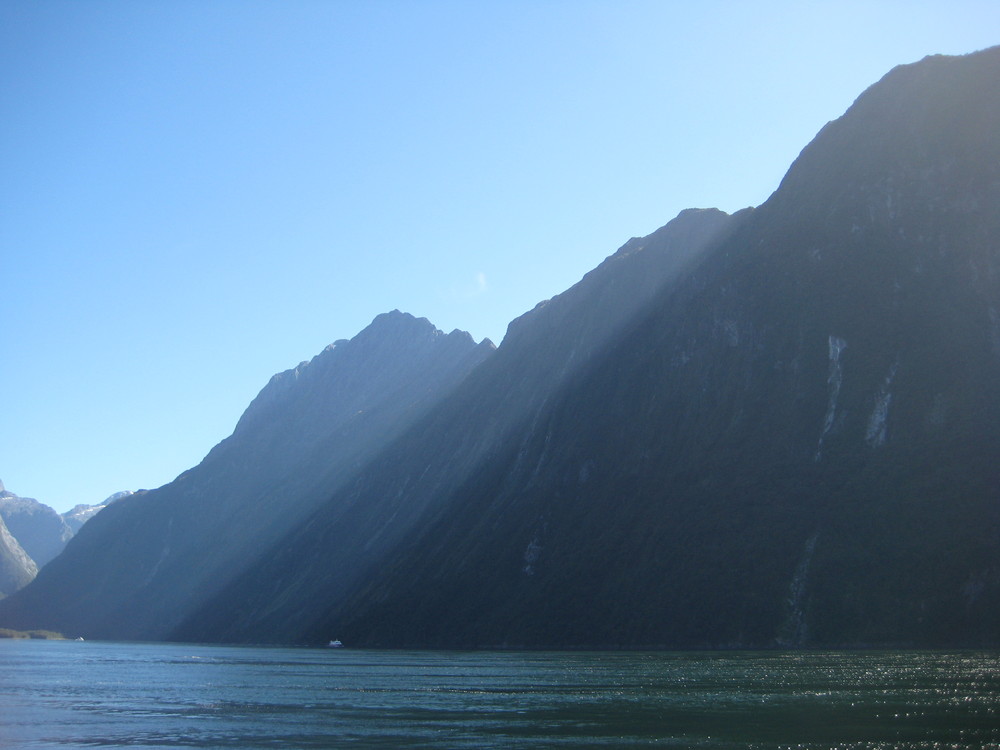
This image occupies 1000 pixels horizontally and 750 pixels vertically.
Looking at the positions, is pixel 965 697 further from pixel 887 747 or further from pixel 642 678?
pixel 642 678

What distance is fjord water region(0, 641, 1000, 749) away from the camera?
5000 centimetres

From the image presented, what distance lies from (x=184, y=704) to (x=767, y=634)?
3951 inches

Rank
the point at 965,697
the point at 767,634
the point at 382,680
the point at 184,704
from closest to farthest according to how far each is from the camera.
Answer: the point at 965,697 < the point at 184,704 < the point at 382,680 < the point at 767,634

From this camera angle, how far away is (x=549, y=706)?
67500 millimetres

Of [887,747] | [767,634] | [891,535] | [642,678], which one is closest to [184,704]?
[642,678]

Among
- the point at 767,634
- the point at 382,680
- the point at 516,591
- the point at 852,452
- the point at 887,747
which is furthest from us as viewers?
the point at 516,591

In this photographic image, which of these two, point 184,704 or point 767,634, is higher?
point 184,704

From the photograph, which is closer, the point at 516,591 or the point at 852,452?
the point at 852,452

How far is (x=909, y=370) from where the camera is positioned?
174250 mm

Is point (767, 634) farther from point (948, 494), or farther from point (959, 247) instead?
point (959, 247)

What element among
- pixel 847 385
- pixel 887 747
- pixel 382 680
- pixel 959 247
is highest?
pixel 959 247

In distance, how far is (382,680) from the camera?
101875 millimetres

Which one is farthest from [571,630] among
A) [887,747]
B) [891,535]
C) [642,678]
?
[887,747]

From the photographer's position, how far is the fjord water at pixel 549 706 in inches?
1969
